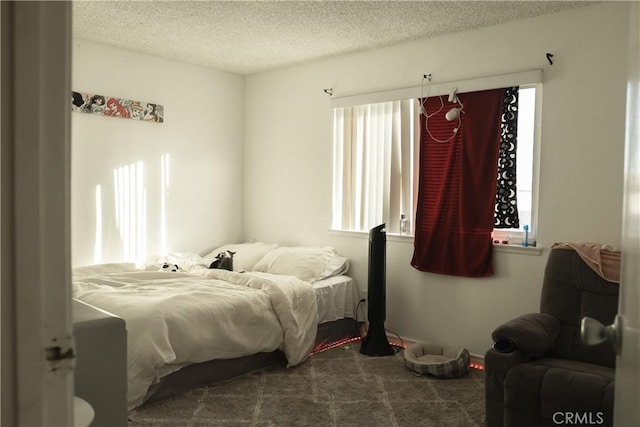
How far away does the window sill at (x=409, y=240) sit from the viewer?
3688 mm

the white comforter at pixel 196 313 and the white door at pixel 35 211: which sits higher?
the white door at pixel 35 211

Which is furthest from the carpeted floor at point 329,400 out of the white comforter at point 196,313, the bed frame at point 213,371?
the white comforter at point 196,313

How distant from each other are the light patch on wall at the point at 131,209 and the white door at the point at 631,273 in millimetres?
4258

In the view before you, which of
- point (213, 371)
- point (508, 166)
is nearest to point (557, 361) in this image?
point (508, 166)

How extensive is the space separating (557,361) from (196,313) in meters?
2.07

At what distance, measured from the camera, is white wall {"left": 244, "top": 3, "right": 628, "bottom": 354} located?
3.38 meters

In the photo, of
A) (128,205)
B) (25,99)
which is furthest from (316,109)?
(25,99)

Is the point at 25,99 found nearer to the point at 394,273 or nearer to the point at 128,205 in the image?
the point at 394,273

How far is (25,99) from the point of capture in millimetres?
752

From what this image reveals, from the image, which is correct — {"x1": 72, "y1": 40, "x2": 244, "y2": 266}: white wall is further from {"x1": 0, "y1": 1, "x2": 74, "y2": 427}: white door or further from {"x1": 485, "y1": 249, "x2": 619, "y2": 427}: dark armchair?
{"x1": 0, "y1": 1, "x2": 74, "y2": 427}: white door

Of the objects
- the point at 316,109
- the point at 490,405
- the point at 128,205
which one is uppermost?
the point at 316,109

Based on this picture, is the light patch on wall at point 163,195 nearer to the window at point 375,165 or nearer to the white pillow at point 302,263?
the white pillow at point 302,263

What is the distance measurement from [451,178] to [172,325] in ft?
7.32

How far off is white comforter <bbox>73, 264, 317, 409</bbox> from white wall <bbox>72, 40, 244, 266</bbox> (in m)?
0.60
